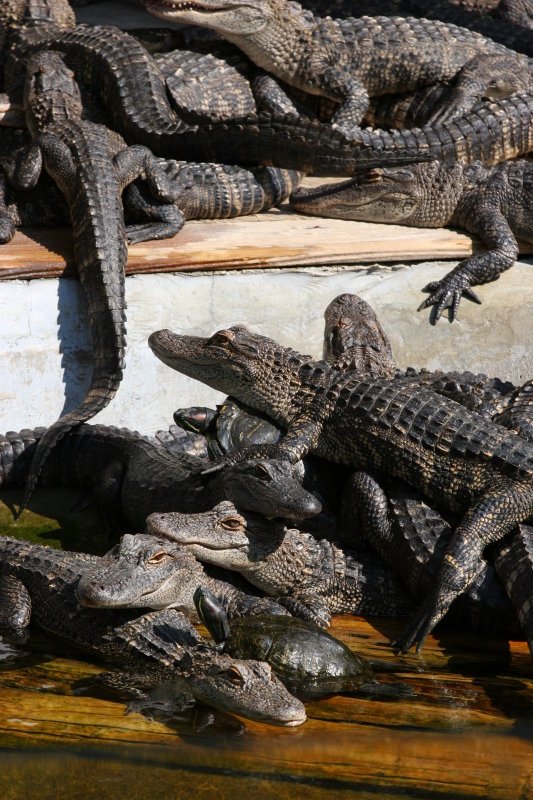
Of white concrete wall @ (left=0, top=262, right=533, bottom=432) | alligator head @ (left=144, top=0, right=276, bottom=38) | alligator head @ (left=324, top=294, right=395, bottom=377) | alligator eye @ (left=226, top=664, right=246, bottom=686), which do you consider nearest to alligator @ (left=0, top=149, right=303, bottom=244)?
white concrete wall @ (left=0, top=262, right=533, bottom=432)

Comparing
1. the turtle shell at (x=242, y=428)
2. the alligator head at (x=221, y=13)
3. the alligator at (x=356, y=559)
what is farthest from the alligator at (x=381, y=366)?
the alligator head at (x=221, y=13)

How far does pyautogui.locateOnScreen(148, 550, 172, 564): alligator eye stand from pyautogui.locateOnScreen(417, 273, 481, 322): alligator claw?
266 centimetres

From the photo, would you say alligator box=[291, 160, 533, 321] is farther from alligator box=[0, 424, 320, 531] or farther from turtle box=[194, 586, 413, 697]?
turtle box=[194, 586, 413, 697]

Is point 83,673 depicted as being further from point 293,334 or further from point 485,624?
point 293,334

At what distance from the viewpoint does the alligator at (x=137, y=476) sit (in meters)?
3.86

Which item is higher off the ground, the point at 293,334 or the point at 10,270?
the point at 10,270

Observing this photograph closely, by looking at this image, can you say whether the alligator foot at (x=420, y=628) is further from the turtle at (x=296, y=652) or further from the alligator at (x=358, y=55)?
the alligator at (x=358, y=55)

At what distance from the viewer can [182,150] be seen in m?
6.23

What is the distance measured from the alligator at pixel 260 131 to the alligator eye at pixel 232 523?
283 centimetres

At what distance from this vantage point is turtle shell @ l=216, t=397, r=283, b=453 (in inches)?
179

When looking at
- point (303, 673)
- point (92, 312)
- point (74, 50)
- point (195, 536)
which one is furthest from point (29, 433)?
point (74, 50)

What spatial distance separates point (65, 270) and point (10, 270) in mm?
276

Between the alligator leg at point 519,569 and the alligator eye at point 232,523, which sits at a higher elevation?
the alligator eye at point 232,523

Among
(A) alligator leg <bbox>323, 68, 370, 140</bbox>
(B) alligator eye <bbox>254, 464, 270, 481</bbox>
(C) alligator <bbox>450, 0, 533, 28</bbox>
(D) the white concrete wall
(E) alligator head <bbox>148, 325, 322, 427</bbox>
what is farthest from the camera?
(C) alligator <bbox>450, 0, 533, 28</bbox>
